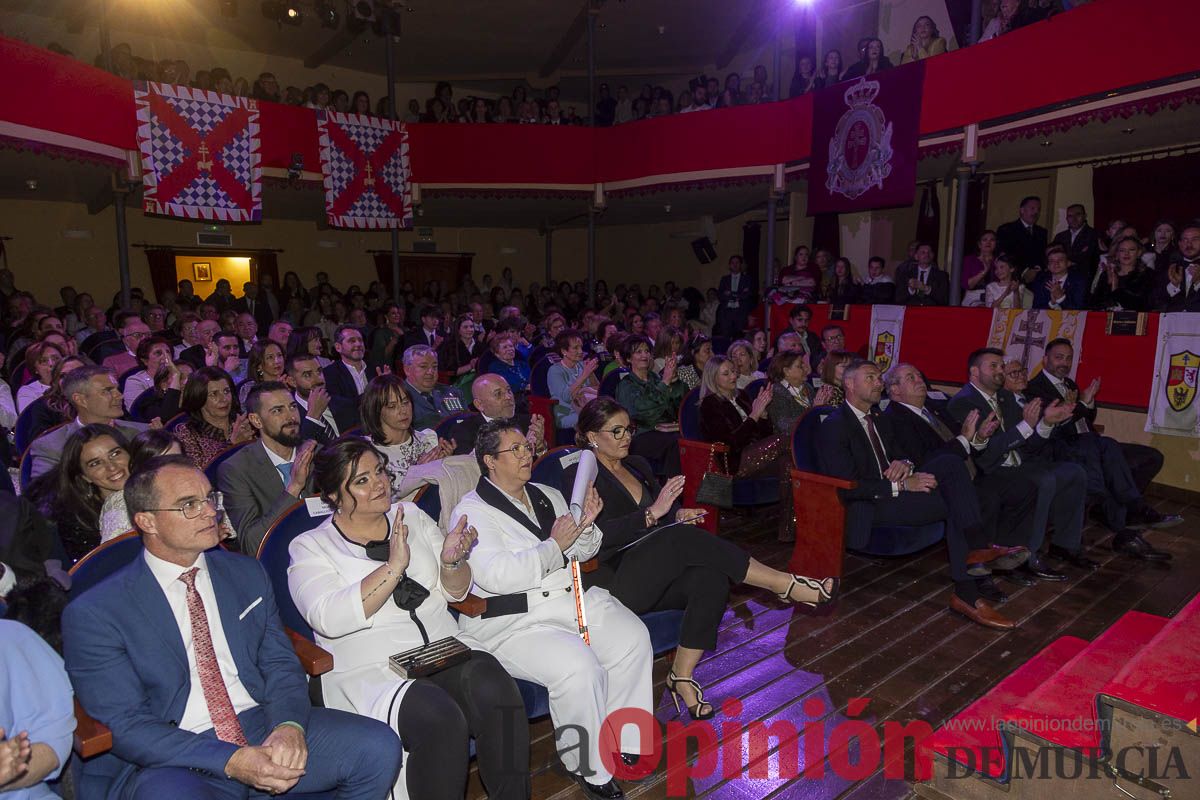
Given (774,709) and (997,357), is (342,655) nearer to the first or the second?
(774,709)

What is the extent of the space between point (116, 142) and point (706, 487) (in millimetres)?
8020

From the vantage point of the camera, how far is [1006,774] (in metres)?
2.31

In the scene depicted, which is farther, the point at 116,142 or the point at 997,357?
the point at 116,142

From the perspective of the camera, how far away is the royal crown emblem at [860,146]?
8.48m

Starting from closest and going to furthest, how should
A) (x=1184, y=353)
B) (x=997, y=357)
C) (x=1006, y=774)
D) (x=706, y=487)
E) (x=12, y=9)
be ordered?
1. (x=1006, y=774)
2. (x=706, y=487)
3. (x=997, y=357)
4. (x=1184, y=353)
5. (x=12, y=9)


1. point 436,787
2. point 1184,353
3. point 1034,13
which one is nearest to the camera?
point 436,787

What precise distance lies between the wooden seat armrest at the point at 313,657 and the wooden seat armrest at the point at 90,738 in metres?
A: 0.47

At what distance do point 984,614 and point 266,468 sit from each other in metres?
3.33

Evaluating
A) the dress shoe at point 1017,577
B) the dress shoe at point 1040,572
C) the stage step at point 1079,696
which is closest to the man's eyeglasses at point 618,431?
the stage step at point 1079,696

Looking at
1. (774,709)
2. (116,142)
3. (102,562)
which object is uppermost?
(116,142)

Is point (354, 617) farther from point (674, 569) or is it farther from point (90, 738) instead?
point (674, 569)

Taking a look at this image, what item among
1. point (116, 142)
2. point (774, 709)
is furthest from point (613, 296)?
point (774, 709)

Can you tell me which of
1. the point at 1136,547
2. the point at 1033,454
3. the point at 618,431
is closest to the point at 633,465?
the point at 618,431

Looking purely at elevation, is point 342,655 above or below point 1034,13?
below
